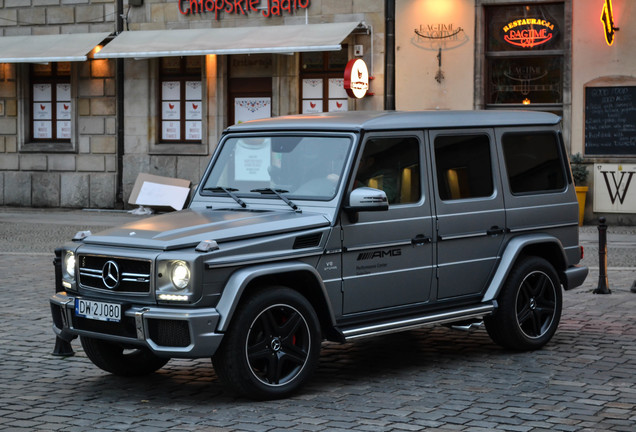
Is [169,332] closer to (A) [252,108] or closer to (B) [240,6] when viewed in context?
(A) [252,108]

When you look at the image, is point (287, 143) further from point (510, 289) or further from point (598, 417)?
point (598, 417)

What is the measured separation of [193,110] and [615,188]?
9.25 metres

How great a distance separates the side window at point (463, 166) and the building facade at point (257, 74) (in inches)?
506

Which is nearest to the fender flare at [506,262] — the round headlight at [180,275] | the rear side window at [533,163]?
the rear side window at [533,163]

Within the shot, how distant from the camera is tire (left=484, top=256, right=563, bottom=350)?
28.7ft

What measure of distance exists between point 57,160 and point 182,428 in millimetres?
20560

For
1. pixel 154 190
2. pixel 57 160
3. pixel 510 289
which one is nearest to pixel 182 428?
pixel 510 289

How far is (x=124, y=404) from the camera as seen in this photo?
23.4ft

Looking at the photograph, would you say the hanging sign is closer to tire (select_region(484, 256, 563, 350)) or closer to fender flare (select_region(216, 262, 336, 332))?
tire (select_region(484, 256, 563, 350))

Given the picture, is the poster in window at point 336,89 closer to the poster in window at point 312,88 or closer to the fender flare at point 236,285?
the poster in window at point 312,88

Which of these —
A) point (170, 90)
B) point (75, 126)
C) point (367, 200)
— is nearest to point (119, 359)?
point (367, 200)

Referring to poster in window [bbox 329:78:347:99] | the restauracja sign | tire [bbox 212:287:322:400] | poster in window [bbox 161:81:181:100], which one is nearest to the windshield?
tire [bbox 212:287:322:400]

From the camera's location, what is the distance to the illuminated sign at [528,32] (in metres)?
22.1

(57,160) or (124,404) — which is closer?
(124,404)
